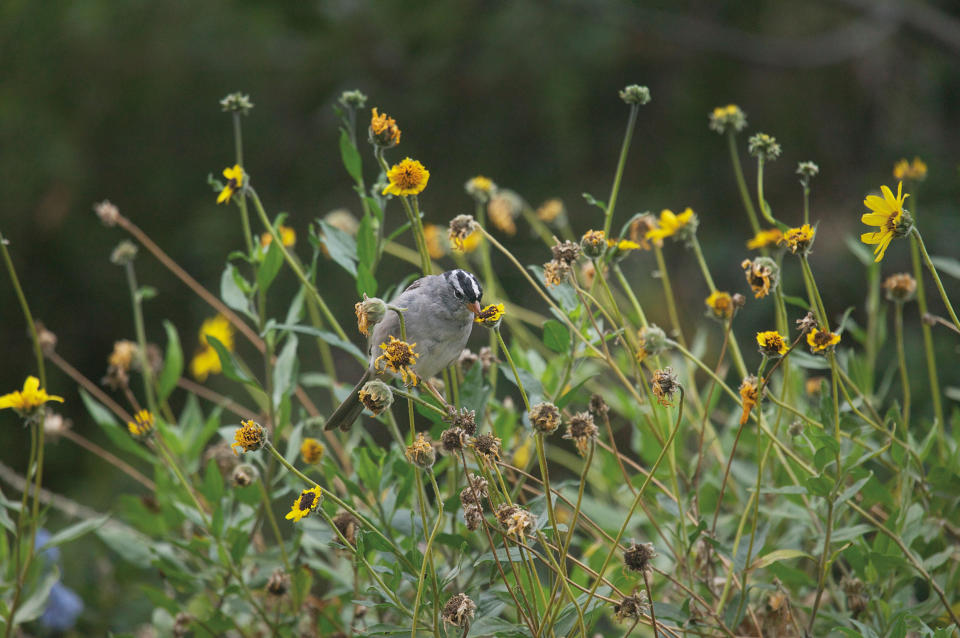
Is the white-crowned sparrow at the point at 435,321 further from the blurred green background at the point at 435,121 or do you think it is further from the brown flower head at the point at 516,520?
the blurred green background at the point at 435,121

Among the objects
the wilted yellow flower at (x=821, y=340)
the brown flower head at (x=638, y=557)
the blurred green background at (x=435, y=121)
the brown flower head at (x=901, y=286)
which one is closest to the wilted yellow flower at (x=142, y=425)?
the brown flower head at (x=638, y=557)

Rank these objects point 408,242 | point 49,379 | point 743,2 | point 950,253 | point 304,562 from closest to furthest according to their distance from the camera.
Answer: point 304,562 < point 950,253 < point 49,379 < point 408,242 < point 743,2

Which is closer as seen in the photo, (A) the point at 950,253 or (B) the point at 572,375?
(B) the point at 572,375

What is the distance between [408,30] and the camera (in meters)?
2.69

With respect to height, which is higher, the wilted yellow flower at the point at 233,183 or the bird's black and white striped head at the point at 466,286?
the wilted yellow flower at the point at 233,183

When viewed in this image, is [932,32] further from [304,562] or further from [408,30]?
[304,562]

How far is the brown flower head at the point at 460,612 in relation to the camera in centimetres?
77

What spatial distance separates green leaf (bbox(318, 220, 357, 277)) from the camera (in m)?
0.97

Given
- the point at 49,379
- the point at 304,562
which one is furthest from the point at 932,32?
the point at 49,379

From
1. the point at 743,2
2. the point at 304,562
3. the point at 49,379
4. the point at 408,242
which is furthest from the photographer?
Answer: the point at 743,2

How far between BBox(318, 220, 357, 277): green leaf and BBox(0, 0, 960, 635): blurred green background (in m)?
1.45

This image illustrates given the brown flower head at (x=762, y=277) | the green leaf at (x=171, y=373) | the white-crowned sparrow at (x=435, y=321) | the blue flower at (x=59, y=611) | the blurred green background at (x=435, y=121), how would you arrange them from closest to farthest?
the brown flower head at (x=762, y=277)
the white-crowned sparrow at (x=435, y=321)
the green leaf at (x=171, y=373)
the blue flower at (x=59, y=611)
the blurred green background at (x=435, y=121)

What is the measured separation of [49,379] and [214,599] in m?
1.66

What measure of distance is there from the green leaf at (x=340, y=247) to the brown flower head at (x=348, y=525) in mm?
244
